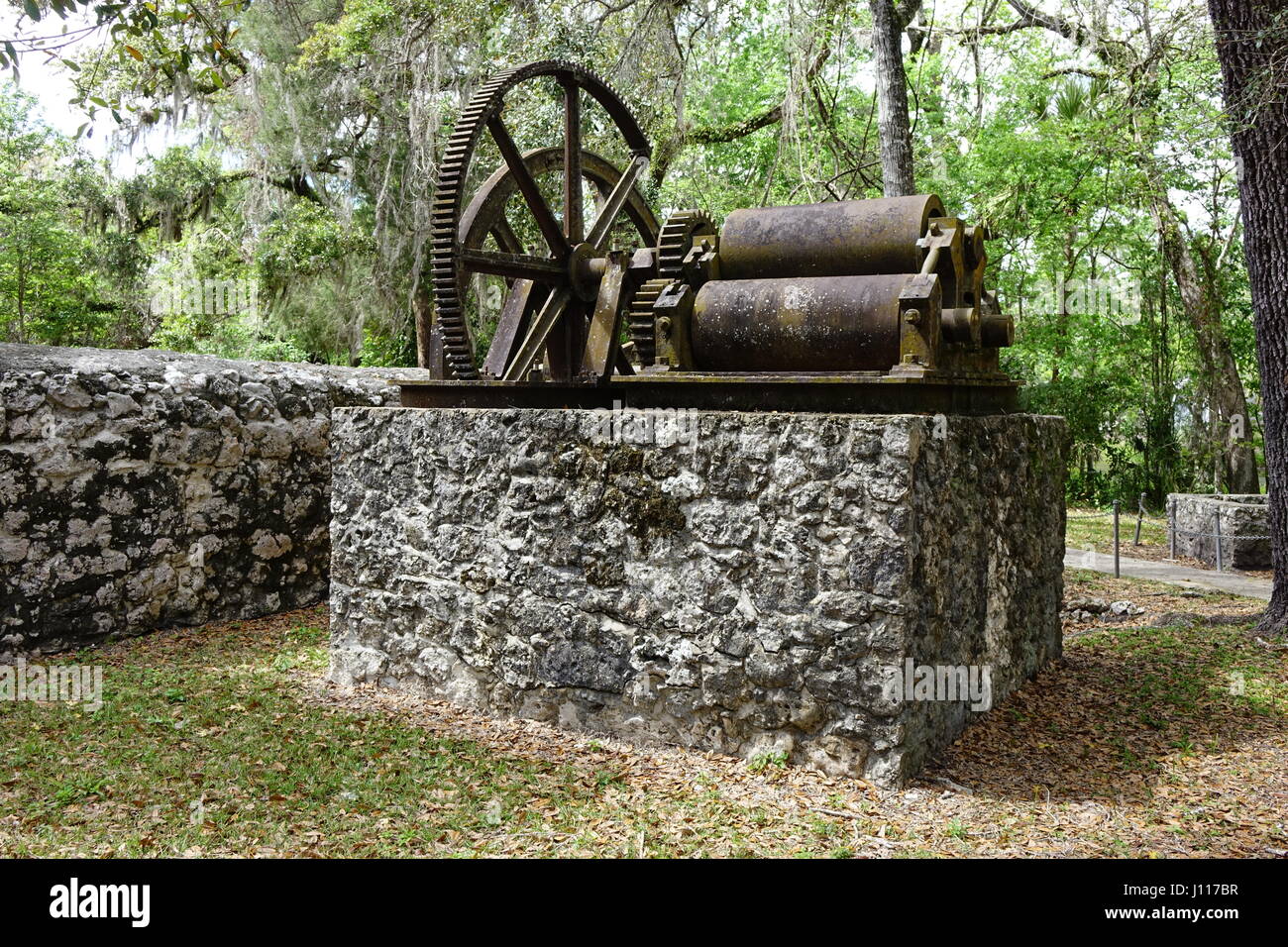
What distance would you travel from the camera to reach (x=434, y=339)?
5.22 metres

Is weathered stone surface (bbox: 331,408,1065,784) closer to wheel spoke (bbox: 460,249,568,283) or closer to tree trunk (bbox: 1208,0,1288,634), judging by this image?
wheel spoke (bbox: 460,249,568,283)

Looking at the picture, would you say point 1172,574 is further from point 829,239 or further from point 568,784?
point 568,784

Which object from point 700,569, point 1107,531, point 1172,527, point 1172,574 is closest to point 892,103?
point 700,569

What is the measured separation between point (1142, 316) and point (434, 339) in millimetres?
14561

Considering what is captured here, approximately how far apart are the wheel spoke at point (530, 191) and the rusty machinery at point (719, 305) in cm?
1

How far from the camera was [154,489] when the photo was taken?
19.5 feet

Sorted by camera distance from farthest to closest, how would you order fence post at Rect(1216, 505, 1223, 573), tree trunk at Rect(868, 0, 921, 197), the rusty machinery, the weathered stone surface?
fence post at Rect(1216, 505, 1223, 573) < tree trunk at Rect(868, 0, 921, 197) < the rusty machinery < the weathered stone surface

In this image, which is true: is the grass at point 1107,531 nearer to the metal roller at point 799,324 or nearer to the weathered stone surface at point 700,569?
the weathered stone surface at point 700,569

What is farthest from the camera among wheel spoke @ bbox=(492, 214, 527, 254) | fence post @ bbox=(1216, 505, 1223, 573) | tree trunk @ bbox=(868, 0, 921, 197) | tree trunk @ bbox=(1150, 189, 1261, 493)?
tree trunk @ bbox=(1150, 189, 1261, 493)

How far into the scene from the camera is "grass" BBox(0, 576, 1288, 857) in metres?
3.43

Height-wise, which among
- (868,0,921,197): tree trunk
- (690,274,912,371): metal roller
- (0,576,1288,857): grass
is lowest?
(0,576,1288,857): grass

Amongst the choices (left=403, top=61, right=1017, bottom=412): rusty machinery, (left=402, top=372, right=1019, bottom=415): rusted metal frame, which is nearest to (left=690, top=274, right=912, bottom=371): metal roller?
(left=403, top=61, right=1017, bottom=412): rusty machinery

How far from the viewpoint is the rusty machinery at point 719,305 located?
4.25 m

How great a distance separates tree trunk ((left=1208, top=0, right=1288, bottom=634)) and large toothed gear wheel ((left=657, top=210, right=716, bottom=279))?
3360mm
